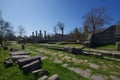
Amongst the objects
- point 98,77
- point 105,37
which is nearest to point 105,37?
point 105,37

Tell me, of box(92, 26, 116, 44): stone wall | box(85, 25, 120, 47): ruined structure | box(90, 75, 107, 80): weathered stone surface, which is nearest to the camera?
box(90, 75, 107, 80): weathered stone surface

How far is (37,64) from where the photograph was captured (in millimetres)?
5270

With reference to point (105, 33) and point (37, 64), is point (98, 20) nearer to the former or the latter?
point (105, 33)

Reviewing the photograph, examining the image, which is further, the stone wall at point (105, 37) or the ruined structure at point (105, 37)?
the stone wall at point (105, 37)

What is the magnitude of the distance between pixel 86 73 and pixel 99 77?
51 cm

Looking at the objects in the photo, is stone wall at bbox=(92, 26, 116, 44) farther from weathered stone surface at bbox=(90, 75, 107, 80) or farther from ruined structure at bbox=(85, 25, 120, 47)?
weathered stone surface at bbox=(90, 75, 107, 80)

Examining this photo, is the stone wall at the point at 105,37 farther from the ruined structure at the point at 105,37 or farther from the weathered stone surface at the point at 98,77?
the weathered stone surface at the point at 98,77

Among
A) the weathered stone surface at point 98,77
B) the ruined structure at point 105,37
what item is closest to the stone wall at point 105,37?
the ruined structure at point 105,37

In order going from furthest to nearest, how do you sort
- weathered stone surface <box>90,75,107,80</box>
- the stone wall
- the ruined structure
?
1. the stone wall
2. the ruined structure
3. weathered stone surface <box>90,75,107,80</box>

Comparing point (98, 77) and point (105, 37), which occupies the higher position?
point (105, 37)

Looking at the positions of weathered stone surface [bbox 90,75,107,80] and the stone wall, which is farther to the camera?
the stone wall

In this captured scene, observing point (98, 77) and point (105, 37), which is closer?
point (98, 77)

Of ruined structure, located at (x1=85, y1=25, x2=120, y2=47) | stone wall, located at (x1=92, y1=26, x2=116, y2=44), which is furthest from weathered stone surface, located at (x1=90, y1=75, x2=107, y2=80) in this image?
stone wall, located at (x1=92, y1=26, x2=116, y2=44)

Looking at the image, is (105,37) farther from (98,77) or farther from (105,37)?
(98,77)
